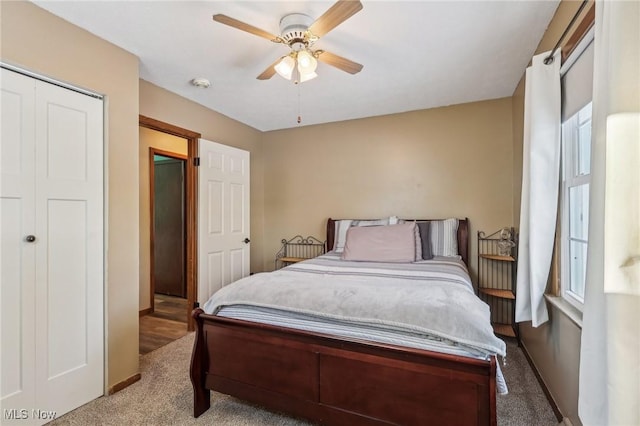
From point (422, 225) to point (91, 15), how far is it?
10.2 ft

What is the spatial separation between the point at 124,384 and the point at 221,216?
1765 mm

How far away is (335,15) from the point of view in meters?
1.56

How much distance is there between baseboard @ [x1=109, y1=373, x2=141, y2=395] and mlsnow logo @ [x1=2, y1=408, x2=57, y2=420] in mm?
312

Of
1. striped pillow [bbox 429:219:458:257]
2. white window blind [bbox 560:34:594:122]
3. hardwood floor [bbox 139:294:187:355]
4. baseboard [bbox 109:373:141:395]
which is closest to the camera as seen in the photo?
white window blind [bbox 560:34:594:122]

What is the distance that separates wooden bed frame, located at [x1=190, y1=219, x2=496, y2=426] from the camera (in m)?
1.33

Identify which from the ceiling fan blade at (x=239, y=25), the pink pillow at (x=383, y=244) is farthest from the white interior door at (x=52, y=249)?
the pink pillow at (x=383, y=244)

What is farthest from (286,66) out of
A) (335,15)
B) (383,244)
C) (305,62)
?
(383,244)

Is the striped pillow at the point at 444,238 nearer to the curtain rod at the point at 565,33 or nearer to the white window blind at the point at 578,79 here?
the white window blind at the point at 578,79

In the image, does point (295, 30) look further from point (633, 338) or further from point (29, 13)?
point (633, 338)

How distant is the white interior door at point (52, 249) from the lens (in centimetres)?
168

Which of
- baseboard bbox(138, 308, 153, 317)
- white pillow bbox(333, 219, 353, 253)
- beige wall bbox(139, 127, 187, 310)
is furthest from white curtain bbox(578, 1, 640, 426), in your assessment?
baseboard bbox(138, 308, 153, 317)

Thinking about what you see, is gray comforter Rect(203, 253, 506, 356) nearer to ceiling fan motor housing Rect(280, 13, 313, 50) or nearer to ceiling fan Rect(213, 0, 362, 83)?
ceiling fan Rect(213, 0, 362, 83)

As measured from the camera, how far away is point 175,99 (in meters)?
3.01

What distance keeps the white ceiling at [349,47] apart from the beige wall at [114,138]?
112 millimetres
